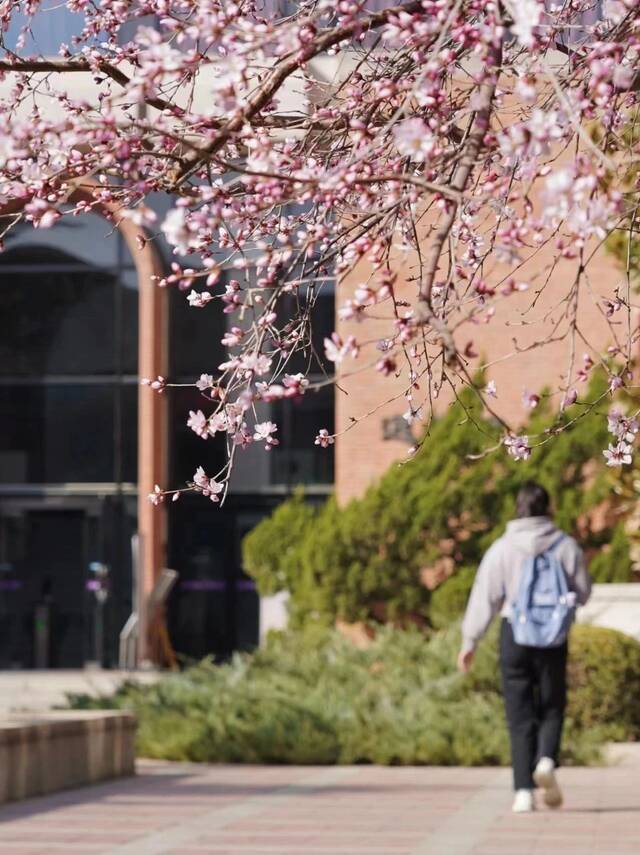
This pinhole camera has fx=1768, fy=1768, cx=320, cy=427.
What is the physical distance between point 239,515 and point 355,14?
2459 centimetres

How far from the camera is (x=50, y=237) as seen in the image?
2895 cm

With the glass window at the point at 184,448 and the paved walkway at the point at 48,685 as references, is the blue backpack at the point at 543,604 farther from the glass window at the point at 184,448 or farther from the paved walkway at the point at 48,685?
the glass window at the point at 184,448

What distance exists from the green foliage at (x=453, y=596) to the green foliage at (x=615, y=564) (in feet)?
4.78

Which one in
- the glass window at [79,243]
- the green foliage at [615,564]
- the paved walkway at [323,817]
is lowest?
the paved walkway at [323,817]

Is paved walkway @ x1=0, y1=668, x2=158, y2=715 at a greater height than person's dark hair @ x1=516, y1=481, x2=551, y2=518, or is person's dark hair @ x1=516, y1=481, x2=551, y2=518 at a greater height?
person's dark hair @ x1=516, y1=481, x2=551, y2=518

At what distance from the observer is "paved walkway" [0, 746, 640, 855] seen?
8.02 m

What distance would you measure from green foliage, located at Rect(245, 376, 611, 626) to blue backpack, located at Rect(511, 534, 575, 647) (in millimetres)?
10997

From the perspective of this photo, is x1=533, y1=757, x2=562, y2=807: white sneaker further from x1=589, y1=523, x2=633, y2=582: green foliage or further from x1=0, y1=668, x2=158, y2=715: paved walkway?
x1=0, y1=668, x2=158, y2=715: paved walkway

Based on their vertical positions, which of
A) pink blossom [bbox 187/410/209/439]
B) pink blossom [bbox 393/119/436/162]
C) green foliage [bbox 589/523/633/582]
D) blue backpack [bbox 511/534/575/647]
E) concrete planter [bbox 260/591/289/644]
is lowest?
concrete planter [bbox 260/591/289/644]

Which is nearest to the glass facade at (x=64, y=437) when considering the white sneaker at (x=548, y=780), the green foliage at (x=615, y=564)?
the green foliage at (x=615, y=564)

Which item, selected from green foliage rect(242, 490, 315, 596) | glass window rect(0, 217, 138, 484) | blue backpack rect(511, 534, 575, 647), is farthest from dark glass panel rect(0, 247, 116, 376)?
blue backpack rect(511, 534, 575, 647)

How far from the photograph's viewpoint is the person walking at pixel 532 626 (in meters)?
9.20

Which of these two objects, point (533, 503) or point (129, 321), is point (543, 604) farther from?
point (129, 321)

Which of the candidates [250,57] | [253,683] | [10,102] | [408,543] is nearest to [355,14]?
[250,57]
